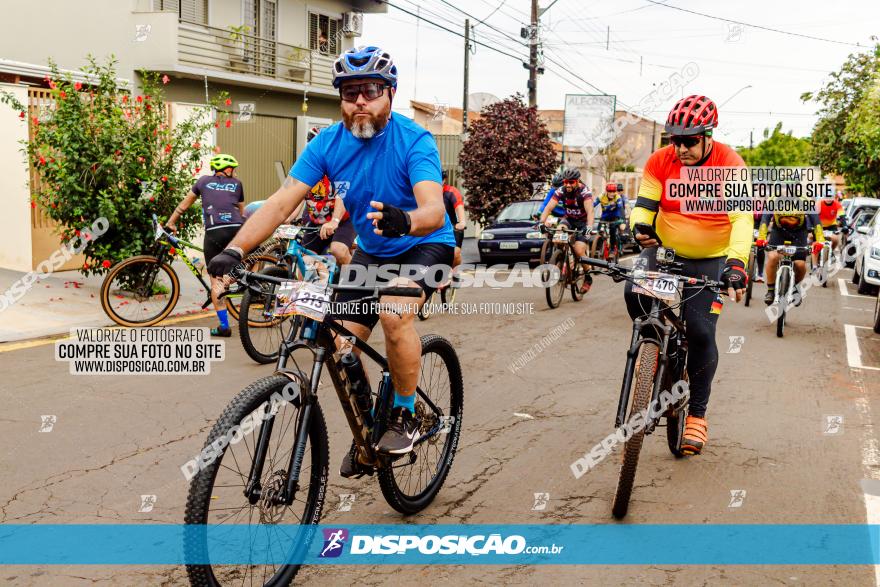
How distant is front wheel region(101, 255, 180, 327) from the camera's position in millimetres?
9109

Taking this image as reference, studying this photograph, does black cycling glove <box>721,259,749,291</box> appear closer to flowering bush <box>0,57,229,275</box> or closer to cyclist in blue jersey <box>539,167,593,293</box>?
cyclist in blue jersey <box>539,167,593,293</box>

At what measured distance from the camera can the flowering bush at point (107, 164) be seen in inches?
405

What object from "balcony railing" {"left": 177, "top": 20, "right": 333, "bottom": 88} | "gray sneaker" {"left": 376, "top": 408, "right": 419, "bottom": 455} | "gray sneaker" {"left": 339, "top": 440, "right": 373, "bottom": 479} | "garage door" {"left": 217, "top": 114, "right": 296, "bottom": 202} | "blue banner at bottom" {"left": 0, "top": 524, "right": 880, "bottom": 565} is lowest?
"blue banner at bottom" {"left": 0, "top": 524, "right": 880, "bottom": 565}

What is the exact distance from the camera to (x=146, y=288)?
30.5ft

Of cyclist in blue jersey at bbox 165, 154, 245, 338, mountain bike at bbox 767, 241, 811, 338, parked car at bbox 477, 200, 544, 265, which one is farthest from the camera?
parked car at bbox 477, 200, 544, 265

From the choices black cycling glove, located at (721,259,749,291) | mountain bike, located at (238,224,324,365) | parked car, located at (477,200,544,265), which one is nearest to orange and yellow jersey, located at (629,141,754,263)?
black cycling glove, located at (721,259,749,291)

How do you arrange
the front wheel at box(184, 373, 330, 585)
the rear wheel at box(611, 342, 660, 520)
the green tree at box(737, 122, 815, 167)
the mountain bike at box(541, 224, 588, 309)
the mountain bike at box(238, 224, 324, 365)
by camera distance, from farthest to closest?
the green tree at box(737, 122, 815, 167), the mountain bike at box(541, 224, 588, 309), the mountain bike at box(238, 224, 324, 365), the rear wheel at box(611, 342, 660, 520), the front wheel at box(184, 373, 330, 585)

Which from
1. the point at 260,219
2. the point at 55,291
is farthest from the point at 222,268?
the point at 55,291

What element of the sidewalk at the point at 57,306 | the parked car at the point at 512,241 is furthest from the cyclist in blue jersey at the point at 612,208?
the sidewalk at the point at 57,306

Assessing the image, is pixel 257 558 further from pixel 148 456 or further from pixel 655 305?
pixel 655 305

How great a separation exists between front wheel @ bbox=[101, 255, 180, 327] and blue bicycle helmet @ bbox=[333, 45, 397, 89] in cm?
589

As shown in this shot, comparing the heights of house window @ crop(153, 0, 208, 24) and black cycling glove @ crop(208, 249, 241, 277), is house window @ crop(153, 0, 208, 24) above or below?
above

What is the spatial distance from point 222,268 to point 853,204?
24.2 metres

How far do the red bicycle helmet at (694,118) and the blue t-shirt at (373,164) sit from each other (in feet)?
5.92
